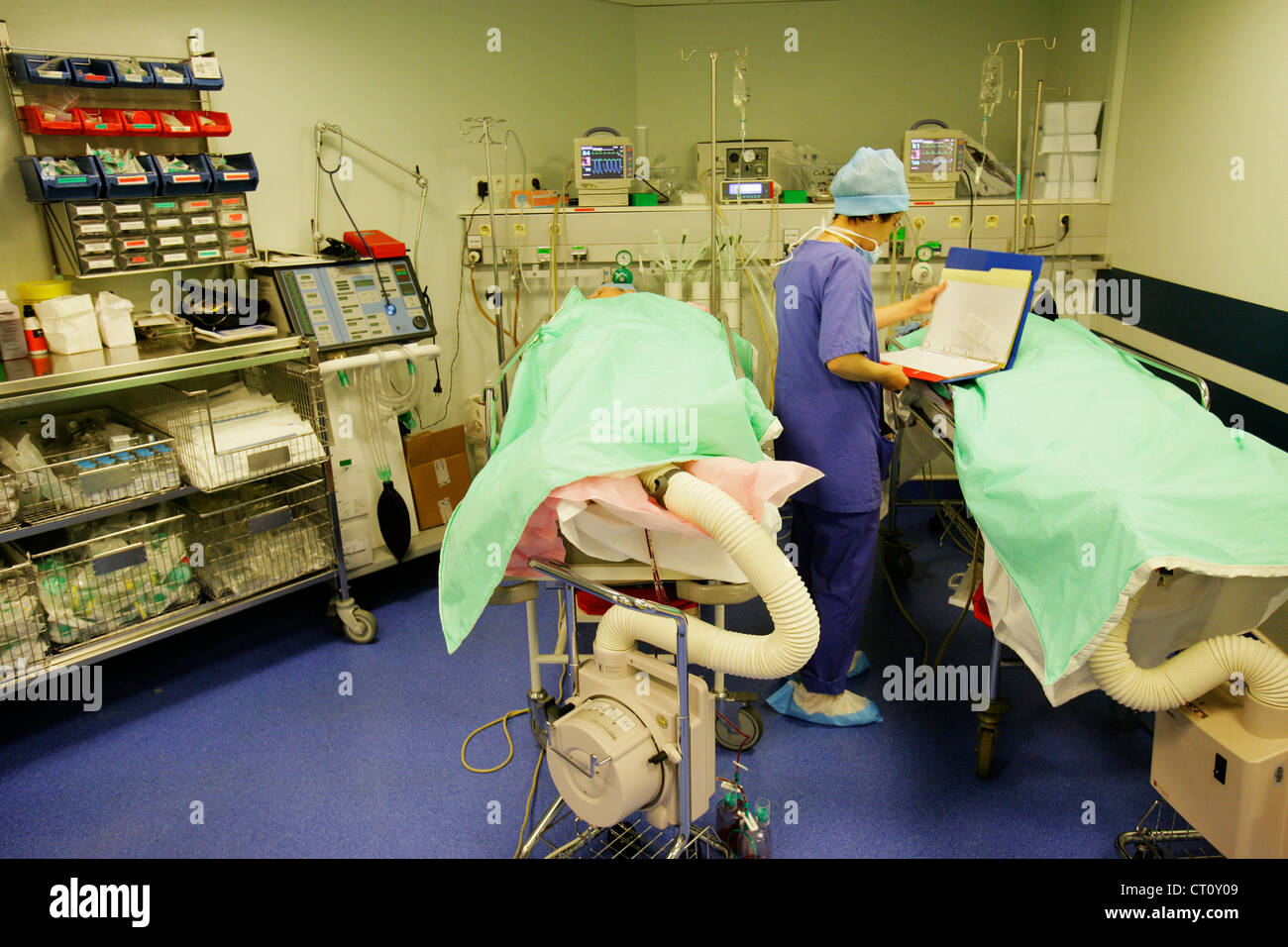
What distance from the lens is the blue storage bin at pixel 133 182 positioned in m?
2.85

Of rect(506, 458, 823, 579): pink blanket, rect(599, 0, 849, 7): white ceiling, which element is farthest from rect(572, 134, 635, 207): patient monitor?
rect(506, 458, 823, 579): pink blanket

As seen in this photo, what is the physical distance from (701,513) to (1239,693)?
45.9 inches

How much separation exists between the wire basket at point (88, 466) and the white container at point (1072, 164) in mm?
3517

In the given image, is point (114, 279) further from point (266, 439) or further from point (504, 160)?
point (504, 160)

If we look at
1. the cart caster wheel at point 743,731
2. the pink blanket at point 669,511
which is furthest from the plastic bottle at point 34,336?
the cart caster wheel at point 743,731

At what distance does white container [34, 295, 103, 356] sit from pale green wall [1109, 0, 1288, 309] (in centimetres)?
358

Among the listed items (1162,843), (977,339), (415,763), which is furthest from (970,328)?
(415,763)

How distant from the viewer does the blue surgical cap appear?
8.40 ft

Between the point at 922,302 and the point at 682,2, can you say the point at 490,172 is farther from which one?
the point at 922,302

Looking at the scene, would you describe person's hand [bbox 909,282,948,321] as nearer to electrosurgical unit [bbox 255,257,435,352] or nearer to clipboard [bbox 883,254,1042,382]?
clipboard [bbox 883,254,1042,382]

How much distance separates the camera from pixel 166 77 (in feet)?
9.57

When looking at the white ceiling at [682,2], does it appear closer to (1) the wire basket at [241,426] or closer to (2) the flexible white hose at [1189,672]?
(1) the wire basket at [241,426]

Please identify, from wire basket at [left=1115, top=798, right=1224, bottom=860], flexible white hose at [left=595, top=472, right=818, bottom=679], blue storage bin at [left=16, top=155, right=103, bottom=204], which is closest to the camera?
flexible white hose at [left=595, top=472, right=818, bottom=679]
